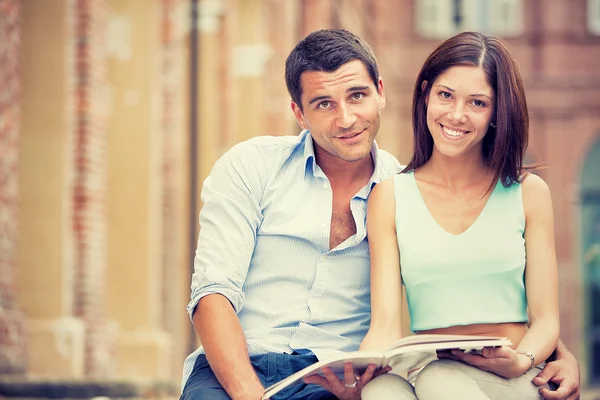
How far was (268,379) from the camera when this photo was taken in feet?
11.4

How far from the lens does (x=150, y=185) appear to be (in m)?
10.7

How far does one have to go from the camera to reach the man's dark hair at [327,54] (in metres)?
3.66

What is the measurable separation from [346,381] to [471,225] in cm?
65

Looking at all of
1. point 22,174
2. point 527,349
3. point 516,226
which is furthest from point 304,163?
point 22,174

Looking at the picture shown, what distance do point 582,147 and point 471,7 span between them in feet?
14.9

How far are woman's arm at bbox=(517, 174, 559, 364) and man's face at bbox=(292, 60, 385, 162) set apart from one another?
0.52m

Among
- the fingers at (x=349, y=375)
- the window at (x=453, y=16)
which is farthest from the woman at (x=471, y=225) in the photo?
the window at (x=453, y=16)

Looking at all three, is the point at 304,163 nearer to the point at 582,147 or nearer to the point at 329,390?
the point at 329,390

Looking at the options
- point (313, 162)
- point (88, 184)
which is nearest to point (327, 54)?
point (313, 162)

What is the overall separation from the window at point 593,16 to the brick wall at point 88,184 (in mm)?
21200

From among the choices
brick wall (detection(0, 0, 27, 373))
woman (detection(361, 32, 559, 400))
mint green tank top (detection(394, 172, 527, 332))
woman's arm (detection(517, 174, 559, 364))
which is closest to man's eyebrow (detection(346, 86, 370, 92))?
woman (detection(361, 32, 559, 400))

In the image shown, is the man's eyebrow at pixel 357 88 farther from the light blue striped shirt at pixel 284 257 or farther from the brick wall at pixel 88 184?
the brick wall at pixel 88 184

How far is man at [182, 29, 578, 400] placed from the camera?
11.5ft

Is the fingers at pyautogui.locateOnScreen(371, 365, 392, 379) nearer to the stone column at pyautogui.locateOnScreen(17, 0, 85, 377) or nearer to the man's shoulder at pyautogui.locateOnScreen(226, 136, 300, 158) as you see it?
the man's shoulder at pyautogui.locateOnScreen(226, 136, 300, 158)
